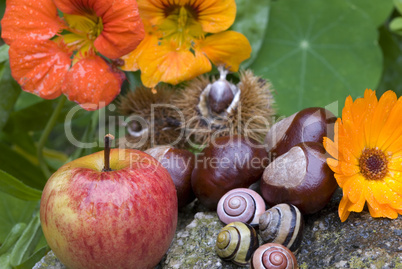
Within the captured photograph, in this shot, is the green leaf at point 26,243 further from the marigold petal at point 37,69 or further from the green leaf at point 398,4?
the green leaf at point 398,4

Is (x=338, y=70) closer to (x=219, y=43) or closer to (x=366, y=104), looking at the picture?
(x=219, y=43)

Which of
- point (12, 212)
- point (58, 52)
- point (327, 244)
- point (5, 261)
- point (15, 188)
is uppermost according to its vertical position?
point (58, 52)

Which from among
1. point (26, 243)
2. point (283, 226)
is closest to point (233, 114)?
point (283, 226)

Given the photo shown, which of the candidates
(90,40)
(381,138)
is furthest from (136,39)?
(381,138)

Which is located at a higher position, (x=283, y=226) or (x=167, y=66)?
(x=167, y=66)

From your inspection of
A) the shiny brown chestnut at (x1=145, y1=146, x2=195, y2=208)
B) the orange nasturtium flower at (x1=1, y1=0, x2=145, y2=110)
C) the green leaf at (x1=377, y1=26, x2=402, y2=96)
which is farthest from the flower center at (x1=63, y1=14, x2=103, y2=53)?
the green leaf at (x1=377, y1=26, x2=402, y2=96)

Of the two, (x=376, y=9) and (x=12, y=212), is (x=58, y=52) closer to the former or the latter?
(x=12, y=212)
